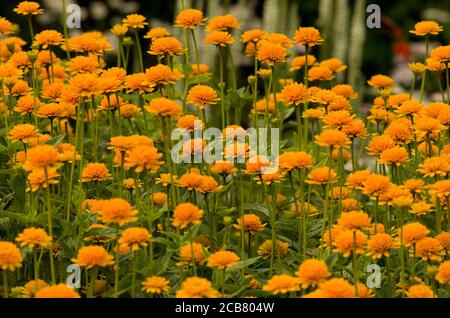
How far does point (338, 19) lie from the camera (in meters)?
4.50

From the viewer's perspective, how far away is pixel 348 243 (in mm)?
1720

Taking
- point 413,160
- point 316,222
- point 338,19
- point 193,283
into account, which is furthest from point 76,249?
point 338,19

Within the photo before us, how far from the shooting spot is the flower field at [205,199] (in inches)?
66.9

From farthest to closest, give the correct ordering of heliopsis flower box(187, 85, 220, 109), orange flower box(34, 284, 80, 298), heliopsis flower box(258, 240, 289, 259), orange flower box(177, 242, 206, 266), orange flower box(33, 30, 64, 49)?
orange flower box(33, 30, 64, 49) → heliopsis flower box(187, 85, 220, 109) → heliopsis flower box(258, 240, 289, 259) → orange flower box(177, 242, 206, 266) → orange flower box(34, 284, 80, 298)

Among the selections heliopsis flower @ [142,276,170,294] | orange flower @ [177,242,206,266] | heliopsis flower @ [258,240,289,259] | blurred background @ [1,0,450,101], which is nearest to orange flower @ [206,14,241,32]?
heliopsis flower @ [258,240,289,259]

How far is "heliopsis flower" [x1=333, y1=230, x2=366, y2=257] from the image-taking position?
1719mm

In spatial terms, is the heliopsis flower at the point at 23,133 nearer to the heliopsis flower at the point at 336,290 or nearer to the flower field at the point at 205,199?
the flower field at the point at 205,199

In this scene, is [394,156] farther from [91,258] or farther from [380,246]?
[91,258]

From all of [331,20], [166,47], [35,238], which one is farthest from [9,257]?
[331,20]

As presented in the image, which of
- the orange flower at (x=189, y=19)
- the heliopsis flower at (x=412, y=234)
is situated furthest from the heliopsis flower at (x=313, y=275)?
the orange flower at (x=189, y=19)

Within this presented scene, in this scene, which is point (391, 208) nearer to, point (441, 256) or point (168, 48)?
point (441, 256)

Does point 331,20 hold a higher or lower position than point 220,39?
lower

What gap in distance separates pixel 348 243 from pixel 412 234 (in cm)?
14

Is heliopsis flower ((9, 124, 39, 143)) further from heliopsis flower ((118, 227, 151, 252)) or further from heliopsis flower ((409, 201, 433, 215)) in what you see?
heliopsis flower ((409, 201, 433, 215))
